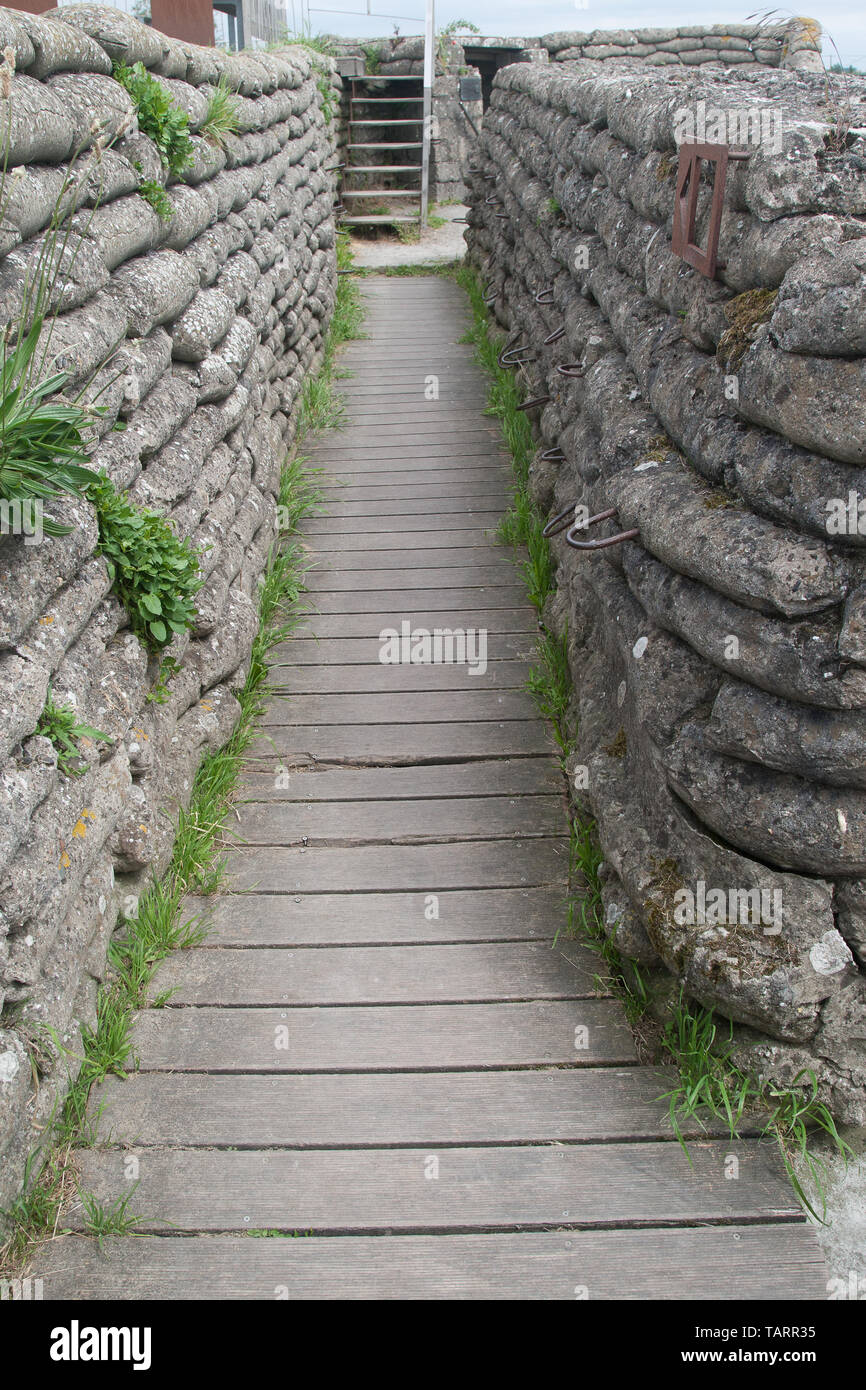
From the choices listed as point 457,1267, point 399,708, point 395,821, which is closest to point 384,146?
point 399,708

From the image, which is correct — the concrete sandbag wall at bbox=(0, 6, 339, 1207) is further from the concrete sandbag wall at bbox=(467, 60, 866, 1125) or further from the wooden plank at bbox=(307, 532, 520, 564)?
the concrete sandbag wall at bbox=(467, 60, 866, 1125)

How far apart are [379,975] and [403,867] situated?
51 centimetres

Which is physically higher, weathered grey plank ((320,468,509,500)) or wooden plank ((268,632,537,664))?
weathered grey plank ((320,468,509,500))

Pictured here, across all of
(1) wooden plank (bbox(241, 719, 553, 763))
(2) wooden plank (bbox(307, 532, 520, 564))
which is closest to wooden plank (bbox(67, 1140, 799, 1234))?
(1) wooden plank (bbox(241, 719, 553, 763))

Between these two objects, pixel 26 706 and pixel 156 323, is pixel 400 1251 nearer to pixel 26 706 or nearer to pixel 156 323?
pixel 26 706

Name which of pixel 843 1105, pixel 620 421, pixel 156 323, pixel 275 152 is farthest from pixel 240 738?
pixel 275 152

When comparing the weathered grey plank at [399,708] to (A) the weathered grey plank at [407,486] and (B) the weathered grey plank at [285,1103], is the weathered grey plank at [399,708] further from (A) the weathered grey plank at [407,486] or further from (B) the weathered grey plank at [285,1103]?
(A) the weathered grey plank at [407,486]

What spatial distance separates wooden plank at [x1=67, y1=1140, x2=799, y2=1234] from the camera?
2426mm

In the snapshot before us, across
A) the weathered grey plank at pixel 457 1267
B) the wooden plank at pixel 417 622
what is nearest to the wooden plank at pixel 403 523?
the wooden plank at pixel 417 622

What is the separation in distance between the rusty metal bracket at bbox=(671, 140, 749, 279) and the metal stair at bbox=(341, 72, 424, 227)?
9.91 metres

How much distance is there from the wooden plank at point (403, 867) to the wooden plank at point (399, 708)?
0.82 metres

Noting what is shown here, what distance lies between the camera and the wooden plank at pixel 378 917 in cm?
327

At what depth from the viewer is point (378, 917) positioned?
132 inches
